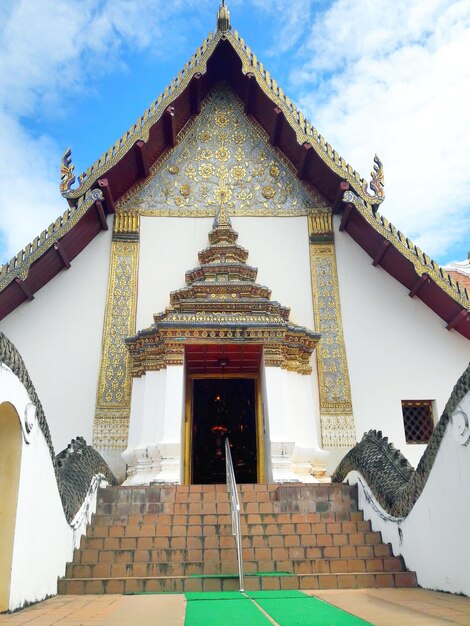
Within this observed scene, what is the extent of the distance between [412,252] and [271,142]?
304cm

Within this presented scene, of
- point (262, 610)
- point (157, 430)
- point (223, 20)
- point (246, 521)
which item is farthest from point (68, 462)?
point (223, 20)

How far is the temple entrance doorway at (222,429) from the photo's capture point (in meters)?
9.09

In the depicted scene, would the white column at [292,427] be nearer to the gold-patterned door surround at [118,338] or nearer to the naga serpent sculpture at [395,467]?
the naga serpent sculpture at [395,467]

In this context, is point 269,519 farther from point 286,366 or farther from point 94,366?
point 94,366

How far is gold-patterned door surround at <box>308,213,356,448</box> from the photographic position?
754 centimetres

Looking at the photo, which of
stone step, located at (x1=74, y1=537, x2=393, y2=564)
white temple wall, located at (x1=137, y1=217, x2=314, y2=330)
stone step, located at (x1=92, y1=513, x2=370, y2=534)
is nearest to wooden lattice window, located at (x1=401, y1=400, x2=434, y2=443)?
white temple wall, located at (x1=137, y1=217, x2=314, y2=330)

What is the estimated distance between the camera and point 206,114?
30.9ft

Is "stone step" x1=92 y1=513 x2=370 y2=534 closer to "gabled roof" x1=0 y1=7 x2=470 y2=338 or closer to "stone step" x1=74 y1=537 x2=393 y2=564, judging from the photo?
"stone step" x1=74 y1=537 x2=393 y2=564

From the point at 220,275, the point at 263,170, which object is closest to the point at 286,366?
the point at 220,275

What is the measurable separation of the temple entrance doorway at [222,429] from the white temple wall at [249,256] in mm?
1529

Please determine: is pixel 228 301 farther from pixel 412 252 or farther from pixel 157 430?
pixel 412 252

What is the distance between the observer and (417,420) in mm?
7875

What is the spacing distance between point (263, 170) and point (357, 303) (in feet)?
8.15

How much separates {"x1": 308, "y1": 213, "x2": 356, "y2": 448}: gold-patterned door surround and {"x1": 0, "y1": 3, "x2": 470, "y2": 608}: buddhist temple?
2 centimetres
